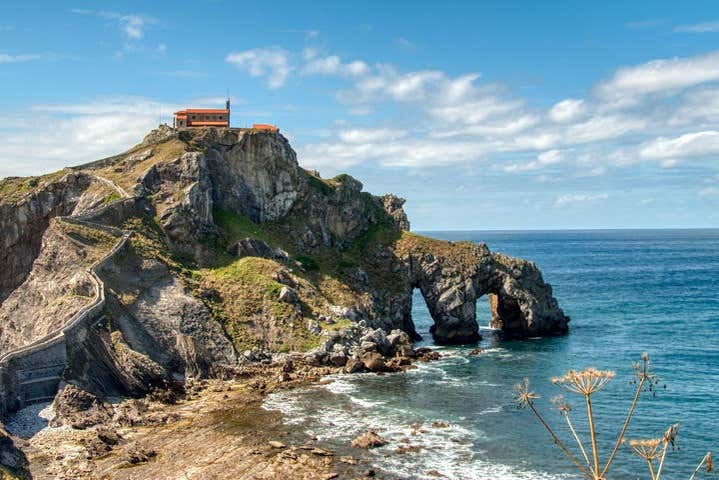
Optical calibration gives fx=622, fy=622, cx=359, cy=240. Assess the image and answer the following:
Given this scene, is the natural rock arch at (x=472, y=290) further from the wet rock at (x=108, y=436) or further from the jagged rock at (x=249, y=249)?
the wet rock at (x=108, y=436)

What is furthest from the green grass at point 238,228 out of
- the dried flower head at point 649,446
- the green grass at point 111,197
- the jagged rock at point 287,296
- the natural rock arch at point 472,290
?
the dried flower head at point 649,446

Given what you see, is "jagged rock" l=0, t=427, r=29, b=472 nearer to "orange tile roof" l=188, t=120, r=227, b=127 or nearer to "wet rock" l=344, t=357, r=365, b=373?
"wet rock" l=344, t=357, r=365, b=373

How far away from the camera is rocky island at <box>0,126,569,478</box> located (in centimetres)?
6041

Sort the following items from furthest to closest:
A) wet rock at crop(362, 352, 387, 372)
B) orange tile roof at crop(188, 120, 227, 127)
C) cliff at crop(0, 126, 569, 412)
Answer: orange tile roof at crop(188, 120, 227, 127) → wet rock at crop(362, 352, 387, 372) → cliff at crop(0, 126, 569, 412)

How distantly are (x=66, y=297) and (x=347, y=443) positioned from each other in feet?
127

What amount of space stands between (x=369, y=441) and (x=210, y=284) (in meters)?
43.2

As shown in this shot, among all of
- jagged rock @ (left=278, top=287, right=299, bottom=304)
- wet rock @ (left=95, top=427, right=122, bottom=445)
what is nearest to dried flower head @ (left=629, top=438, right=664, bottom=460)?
wet rock @ (left=95, top=427, right=122, bottom=445)

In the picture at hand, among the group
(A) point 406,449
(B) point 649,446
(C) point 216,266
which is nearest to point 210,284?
(C) point 216,266

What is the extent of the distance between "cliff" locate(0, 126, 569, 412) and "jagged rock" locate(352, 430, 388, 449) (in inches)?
1031

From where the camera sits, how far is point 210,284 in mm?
85062

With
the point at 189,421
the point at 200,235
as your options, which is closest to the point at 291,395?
the point at 189,421

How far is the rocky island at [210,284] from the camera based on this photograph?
60.4 meters

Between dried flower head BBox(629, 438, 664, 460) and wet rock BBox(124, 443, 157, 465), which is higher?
dried flower head BBox(629, 438, 664, 460)

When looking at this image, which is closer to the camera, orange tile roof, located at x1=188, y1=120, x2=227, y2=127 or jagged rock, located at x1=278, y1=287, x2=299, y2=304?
jagged rock, located at x1=278, y1=287, x2=299, y2=304
